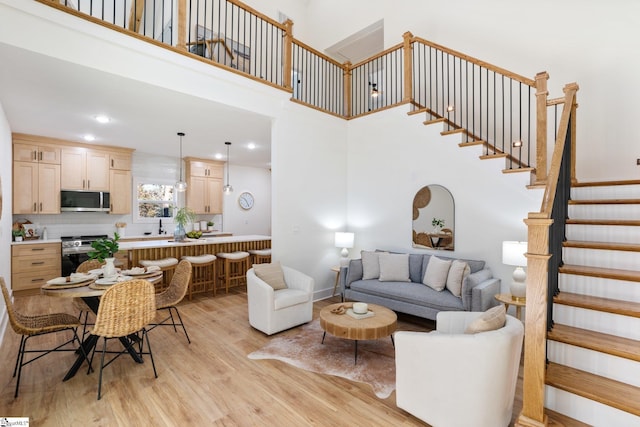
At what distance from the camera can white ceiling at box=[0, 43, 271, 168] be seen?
10.2ft

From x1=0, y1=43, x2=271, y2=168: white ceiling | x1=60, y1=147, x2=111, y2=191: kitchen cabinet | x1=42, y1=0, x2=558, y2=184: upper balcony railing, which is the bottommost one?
x1=60, y1=147, x2=111, y2=191: kitchen cabinet

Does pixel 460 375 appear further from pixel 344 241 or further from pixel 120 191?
pixel 120 191

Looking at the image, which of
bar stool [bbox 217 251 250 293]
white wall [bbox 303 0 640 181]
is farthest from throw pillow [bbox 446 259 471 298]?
bar stool [bbox 217 251 250 293]

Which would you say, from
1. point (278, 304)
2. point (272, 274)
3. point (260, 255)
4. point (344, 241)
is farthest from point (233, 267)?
point (278, 304)

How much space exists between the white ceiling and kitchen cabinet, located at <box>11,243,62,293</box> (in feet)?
6.70

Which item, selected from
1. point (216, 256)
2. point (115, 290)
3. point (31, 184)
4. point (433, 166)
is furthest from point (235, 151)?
point (115, 290)

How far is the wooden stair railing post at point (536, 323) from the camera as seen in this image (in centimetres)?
173

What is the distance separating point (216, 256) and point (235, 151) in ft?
8.52

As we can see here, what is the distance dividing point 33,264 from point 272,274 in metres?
4.42

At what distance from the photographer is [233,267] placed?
6078mm

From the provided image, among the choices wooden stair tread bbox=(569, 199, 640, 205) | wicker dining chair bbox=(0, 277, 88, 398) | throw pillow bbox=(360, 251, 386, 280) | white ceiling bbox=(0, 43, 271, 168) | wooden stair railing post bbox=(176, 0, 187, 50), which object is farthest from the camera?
throw pillow bbox=(360, 251, 386, 280)

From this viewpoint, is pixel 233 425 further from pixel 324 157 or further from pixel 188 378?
pixel 324 157

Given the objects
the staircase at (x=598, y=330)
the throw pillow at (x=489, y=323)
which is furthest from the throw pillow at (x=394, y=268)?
the throw pillow at (x=489, y=323)

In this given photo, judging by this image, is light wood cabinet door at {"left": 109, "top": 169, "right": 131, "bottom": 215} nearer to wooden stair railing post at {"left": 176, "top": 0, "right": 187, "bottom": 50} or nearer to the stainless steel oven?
the stainless steel oven
